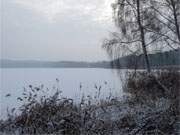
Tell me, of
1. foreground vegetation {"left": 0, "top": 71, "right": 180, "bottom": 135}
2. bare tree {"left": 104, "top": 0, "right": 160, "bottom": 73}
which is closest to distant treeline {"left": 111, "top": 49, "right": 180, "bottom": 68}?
bare tree {"left": 104, "top": 0, "right": 160, "bottom": 73}

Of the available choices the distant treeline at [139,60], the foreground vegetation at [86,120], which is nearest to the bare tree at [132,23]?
the distant treeline at [139,60]

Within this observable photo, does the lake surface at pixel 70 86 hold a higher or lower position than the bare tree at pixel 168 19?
lower

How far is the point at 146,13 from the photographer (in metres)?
15.8

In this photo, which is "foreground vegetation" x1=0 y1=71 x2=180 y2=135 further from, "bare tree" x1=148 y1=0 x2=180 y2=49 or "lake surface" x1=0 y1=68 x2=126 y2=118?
"bare tree" x1=148 y1=0 x2=180 y2=49

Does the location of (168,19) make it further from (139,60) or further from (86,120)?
(86,120)

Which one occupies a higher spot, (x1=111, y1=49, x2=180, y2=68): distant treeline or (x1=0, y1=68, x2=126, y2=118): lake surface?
(x1=111, y1=49, x2=180, y2=68): distant treeline

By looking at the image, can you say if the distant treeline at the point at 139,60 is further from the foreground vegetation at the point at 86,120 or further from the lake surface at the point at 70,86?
the foreground vegetation at the point at 86,120

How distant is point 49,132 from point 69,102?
1.41m

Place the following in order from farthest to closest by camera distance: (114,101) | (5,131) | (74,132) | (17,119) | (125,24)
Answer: (125,24) < (114,101) < (17,119) < (5,131) < (74,132)

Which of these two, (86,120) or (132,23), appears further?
(132,23)

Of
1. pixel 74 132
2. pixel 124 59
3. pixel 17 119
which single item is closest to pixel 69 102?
pixel 17 119

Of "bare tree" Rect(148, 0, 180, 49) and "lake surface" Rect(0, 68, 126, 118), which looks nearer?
"lake surface" Rect(0, 68, 126, 118)

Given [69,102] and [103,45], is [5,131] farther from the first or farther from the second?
[103,45]

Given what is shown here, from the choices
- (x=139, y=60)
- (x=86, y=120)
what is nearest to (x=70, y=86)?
(x=139, y=60)
